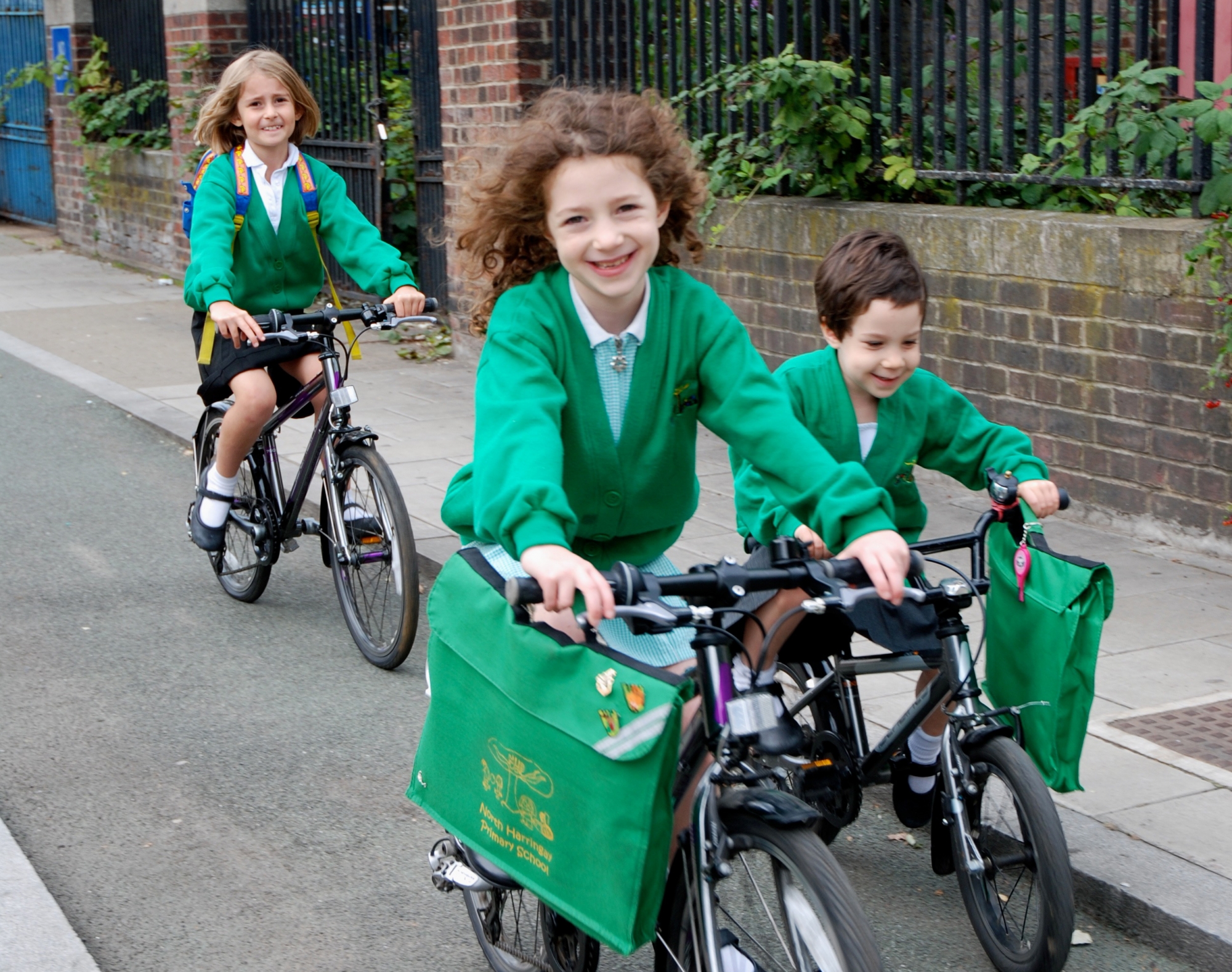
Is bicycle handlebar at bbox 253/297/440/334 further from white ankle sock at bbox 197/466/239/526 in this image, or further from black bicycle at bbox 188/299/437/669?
white ankle sock at bbox 197/466/239/526

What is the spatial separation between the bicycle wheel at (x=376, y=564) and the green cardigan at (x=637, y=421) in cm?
218

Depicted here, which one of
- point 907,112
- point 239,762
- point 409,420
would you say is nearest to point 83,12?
point 409,420

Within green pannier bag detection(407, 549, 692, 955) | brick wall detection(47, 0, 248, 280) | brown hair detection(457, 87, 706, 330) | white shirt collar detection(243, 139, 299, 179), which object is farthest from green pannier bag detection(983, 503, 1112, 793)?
brick wall detection(47, 0, 248, 280)

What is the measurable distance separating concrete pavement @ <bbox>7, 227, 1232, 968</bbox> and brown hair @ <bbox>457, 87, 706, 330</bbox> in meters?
1.72

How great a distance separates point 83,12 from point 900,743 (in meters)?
16.4

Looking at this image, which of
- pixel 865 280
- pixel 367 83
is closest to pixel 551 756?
pixel 865 280

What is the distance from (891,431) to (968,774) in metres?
0.78

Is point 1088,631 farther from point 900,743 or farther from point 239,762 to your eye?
point 239,762

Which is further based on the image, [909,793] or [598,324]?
[909,793]

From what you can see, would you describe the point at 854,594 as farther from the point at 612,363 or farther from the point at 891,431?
the point at 891,431

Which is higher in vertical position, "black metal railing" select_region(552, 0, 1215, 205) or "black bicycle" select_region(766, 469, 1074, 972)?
"black metal railing" select_region(552, 0, 1215, 205)

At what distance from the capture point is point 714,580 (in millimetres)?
2316

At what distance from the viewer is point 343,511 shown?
543 cm

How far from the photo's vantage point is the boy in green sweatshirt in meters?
3.39
